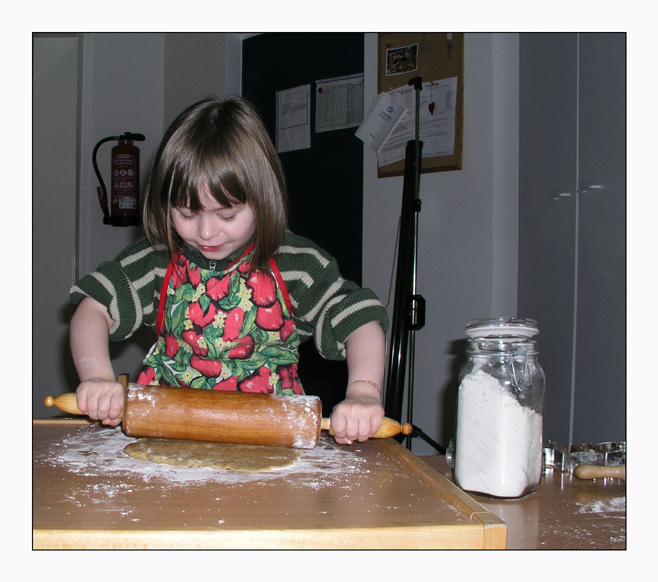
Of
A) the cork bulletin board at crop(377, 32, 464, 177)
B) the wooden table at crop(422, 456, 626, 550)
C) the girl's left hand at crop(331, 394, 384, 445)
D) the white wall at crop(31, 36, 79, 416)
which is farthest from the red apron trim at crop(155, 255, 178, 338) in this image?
the white wall at crop(31, 36, 79, 416)

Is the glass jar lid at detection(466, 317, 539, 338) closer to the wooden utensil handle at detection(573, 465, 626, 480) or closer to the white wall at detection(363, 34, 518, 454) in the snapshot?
the wooden utensil handle at detection(573, 465, 626, 480)

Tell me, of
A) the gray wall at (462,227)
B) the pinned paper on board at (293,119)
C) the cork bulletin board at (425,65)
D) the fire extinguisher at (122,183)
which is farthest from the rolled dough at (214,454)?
the fire extinguisher at (122,183)

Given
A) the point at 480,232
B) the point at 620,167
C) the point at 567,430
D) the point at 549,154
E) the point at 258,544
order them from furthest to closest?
the point at 480,232
the point at 549,154
the point at 567,430
the point at 620,167
the point at 258,544

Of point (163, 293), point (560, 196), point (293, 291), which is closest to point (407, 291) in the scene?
point (560, 196)

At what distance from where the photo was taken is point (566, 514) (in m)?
0.59

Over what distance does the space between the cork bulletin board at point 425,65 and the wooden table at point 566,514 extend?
1.55 metres

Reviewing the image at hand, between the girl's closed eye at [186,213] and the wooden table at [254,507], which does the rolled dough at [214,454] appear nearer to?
the wooden table at [254,507]

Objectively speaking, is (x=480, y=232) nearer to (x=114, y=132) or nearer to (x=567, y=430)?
(x=567, y=430)

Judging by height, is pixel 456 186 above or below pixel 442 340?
above

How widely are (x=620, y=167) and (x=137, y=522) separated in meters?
1.34

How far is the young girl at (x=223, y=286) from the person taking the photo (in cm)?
92

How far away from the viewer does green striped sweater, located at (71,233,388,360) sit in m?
0.97

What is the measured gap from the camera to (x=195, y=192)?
0.90 meters

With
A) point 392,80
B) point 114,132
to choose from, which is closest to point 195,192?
point 392,80
